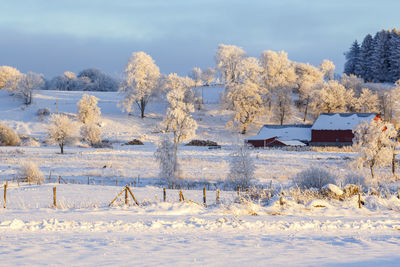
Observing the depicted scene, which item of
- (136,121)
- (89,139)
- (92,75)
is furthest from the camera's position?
(92,75)

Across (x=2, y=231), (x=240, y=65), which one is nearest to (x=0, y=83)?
(x=240, y=65)

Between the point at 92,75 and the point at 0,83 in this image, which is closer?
the point at 0,83

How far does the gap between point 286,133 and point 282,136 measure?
1.43 meters

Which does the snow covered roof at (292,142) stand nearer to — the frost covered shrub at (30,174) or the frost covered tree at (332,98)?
the frost covered tree at (332,98)

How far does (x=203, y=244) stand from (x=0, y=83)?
10364 cm

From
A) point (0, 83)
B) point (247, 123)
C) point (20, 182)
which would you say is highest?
point (0, 83)

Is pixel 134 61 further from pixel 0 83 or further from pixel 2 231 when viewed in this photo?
pixel 2 231

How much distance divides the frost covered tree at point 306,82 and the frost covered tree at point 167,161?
180 ft

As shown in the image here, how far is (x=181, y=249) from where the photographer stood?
32.0 ft

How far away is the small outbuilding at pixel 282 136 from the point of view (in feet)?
214

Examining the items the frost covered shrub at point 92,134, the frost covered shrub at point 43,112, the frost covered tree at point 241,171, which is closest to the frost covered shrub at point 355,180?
the frost covered tree at point 241,171

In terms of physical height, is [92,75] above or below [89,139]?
above

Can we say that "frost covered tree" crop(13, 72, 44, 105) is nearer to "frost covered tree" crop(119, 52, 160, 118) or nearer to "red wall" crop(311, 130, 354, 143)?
"frost covered tree" crop(119, 52, 160, 118)

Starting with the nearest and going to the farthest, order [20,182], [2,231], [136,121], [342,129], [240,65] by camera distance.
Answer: [2,231]
[20,182]
[342,129]
[136,121]
[240,65]
